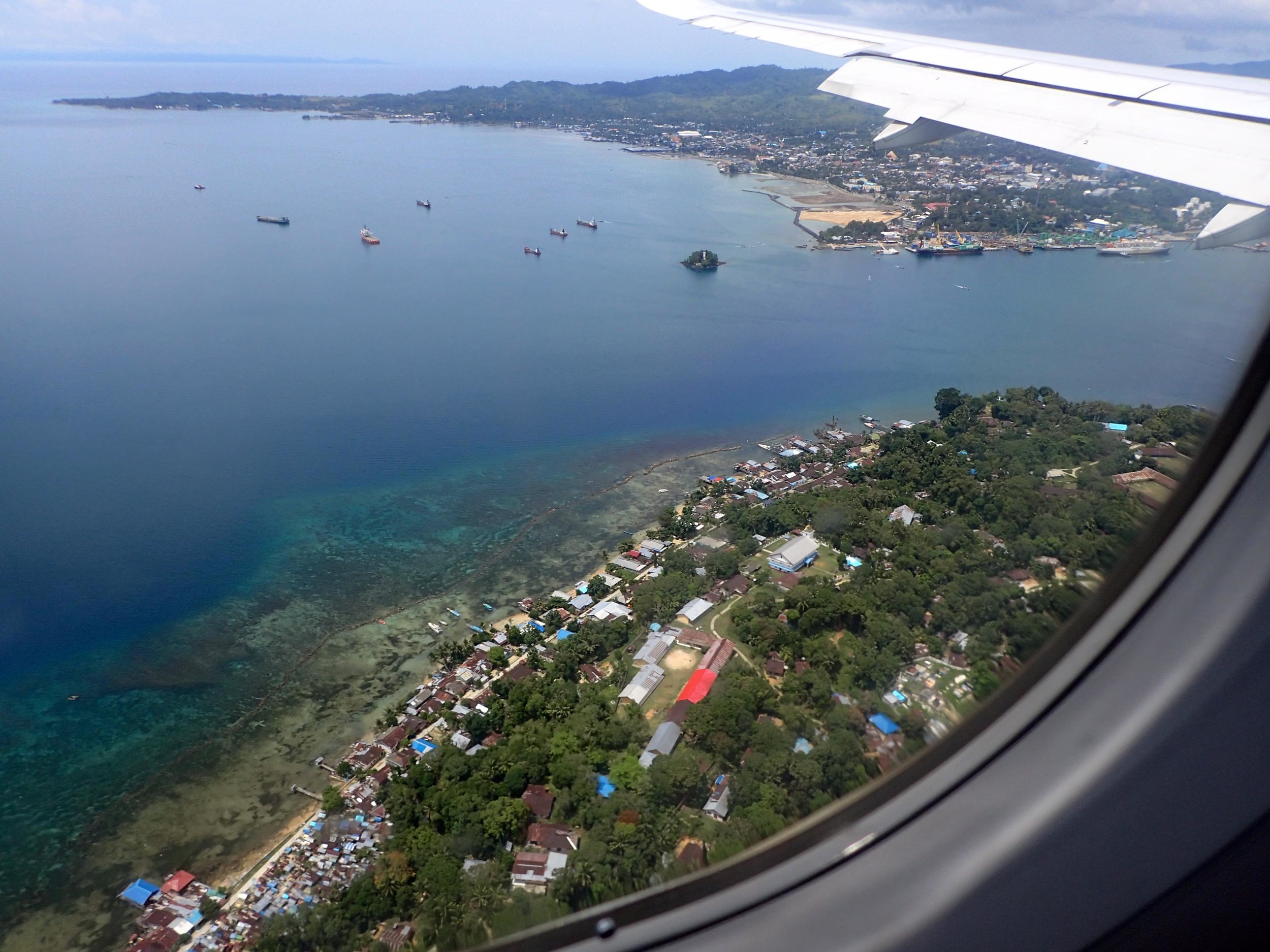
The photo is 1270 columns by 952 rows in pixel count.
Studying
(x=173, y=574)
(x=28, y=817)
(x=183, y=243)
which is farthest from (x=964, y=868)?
(x=183, y=243)

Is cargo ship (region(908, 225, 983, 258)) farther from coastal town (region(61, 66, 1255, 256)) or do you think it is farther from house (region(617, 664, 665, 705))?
house (region(617, 664, 665, 705))

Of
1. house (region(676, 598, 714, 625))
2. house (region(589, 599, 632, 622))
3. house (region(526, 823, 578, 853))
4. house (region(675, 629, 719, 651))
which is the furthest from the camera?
house (region(589, 599, 632, 622))

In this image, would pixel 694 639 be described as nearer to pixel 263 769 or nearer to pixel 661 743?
pixel 661 743

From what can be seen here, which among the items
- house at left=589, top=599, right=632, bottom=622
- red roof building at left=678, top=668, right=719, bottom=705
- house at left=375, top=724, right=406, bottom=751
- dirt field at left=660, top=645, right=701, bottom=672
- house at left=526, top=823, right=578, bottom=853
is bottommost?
house at left=375, top=724, right=406, bottom=751

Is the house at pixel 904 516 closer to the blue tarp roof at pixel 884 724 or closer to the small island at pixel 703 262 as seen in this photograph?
the blue tarp roof at pixel 884 724

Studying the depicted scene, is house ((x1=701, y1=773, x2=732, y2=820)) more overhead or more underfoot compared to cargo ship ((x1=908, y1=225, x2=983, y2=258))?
more overhead

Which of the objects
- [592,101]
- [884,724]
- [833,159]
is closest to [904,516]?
[884,724]

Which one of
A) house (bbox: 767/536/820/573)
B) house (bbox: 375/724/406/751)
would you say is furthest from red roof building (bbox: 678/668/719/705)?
house (bbox: 375/724/406/751)

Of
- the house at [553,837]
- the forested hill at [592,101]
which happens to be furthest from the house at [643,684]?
the forested hill at [592,101]
